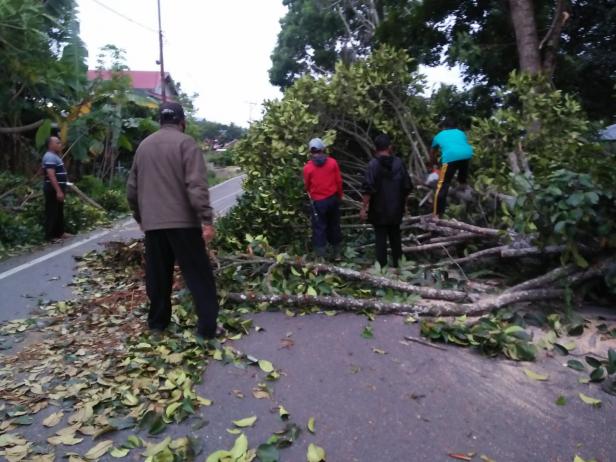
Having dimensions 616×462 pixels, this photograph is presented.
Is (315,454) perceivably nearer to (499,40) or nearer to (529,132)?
(529,132)

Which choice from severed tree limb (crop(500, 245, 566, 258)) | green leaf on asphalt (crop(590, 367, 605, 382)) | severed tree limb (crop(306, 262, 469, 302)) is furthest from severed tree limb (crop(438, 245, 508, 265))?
green leaf on asphalt (crop(590, 367, 605, 382))

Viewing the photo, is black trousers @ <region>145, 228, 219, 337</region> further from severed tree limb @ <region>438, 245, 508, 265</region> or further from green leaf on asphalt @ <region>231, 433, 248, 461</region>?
severed tree limb @ <region>438, 245, 508, 265</region>

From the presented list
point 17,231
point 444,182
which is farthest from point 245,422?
point 17,231

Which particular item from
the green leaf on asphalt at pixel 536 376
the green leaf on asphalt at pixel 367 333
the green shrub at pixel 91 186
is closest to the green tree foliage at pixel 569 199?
the green leaf on asphalt at pixel 536 376

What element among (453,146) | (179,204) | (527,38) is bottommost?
(179,204)

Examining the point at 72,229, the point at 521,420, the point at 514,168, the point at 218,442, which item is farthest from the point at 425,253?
the point at 72,229

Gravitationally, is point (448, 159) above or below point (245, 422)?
above

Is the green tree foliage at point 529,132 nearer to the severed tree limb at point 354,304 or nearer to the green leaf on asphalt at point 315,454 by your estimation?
Answer: the severed tree limb at point 354,304

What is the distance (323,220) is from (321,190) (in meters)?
0.37

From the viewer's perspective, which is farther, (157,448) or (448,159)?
(448,159)

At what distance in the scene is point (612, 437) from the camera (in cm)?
273

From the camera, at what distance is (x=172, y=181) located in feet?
12.6

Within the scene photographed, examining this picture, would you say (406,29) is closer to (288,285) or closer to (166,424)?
(288,285)

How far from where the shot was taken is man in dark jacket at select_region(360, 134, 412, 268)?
567 cm
